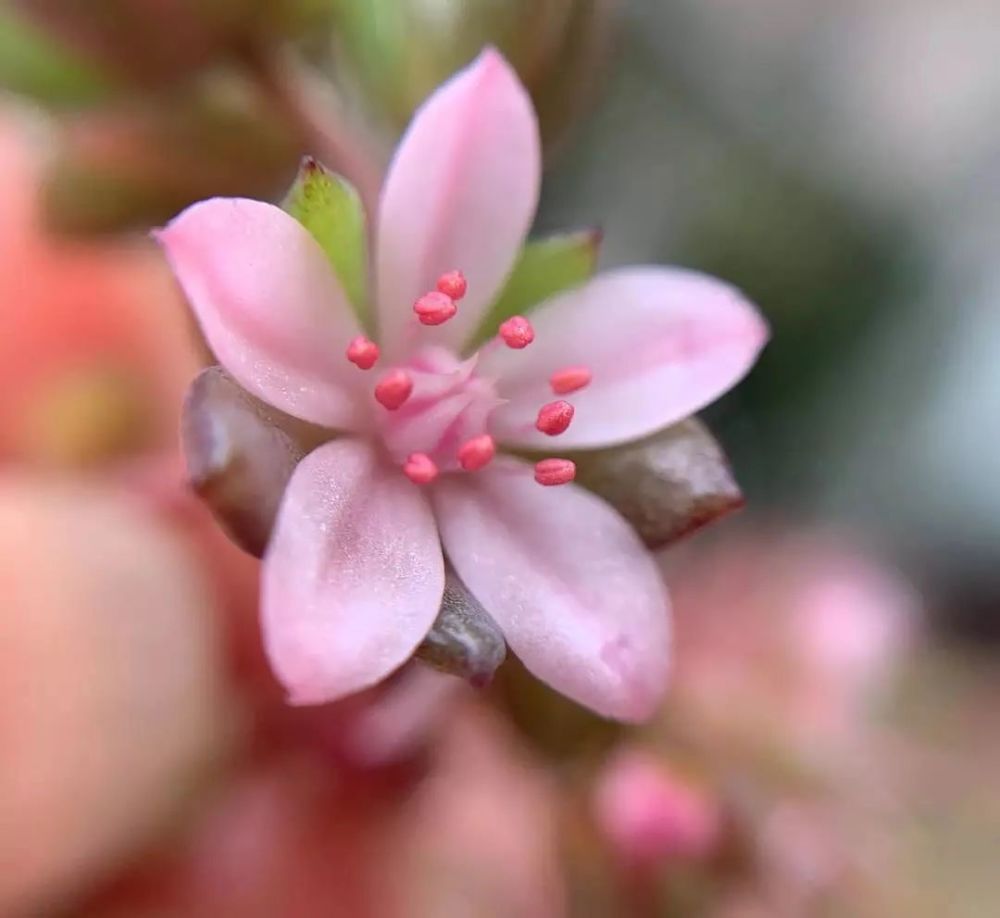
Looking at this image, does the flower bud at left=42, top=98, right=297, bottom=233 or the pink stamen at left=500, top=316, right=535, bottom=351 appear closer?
the pink stamen at left=500, top=316, right=535, bottom=351

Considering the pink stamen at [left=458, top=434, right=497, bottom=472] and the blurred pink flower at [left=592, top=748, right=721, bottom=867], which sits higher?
the pink stamen at [left=458, top=434, right=497, bottom=472]

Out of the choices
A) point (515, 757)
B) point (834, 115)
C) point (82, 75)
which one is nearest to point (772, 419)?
point (834, 115)

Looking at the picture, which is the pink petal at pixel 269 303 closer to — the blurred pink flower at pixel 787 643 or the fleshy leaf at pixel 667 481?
the fleshy leaf at pixel 667 481

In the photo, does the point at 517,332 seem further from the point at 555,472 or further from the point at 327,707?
the point at 327,707

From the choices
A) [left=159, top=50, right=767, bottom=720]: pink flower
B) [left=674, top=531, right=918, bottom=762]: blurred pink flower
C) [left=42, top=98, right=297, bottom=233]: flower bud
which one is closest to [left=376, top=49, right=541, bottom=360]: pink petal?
[left=159, top=50, right=767, bottom=720]: pink flower

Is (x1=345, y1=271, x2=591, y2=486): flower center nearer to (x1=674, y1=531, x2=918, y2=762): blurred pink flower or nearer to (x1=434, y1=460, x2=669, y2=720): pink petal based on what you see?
(x1=434, y1=460, x2=669, y2=720): pink petal

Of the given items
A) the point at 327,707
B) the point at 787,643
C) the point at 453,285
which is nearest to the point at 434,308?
the point at 453,285
